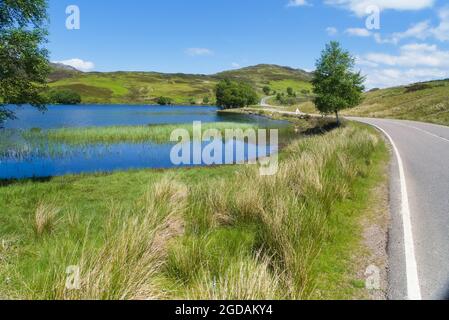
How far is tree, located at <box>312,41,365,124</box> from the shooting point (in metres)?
34.2

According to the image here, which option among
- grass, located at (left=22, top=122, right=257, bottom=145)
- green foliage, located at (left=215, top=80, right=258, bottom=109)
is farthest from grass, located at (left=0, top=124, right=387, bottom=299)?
green foliage, located at (left=215, top=80, right=258, bottom=109)

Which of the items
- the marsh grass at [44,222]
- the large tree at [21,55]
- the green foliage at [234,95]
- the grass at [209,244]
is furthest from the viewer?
the green foliage at [234,95]

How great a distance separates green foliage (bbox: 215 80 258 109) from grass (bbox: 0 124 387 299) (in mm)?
108431

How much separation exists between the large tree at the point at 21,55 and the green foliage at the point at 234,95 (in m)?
103

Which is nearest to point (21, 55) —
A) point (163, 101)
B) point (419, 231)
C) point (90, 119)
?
point (419, 231)

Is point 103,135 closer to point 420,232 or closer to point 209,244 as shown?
point 209,244

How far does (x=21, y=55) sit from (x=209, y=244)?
45.7ft

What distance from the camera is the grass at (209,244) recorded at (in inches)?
175

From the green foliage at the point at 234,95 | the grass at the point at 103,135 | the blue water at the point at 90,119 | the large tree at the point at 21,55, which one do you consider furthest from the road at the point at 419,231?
the green foliage at the point at 234,95

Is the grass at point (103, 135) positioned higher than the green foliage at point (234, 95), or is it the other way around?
the green foliage at point (234, 95)

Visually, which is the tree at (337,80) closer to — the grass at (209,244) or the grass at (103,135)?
the grass at (103,135)

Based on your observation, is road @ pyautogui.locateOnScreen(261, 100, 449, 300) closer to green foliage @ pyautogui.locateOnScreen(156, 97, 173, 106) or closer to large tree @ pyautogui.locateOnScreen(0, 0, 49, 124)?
large tree @ pyautogui.locateOnScreen(0, 0, 49, 124)
